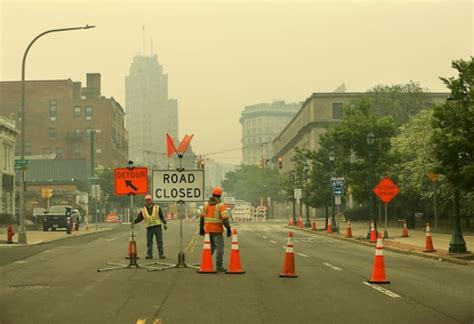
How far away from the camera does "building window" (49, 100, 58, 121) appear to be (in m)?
120

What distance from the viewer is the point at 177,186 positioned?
18.2 metres

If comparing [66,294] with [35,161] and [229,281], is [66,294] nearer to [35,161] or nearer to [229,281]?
[229,281]

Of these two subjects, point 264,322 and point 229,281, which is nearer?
point 264,322

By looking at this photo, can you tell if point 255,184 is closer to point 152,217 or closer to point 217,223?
point 152,217

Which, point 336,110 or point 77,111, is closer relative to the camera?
point 336,110

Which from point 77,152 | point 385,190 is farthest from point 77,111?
point 385,190

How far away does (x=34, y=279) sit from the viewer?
1598 cm

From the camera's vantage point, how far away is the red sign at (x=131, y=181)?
61.1 ft

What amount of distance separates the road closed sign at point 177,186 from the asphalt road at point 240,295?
1.80m

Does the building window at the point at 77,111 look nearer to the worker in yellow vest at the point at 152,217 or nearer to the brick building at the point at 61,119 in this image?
the brick building at the point at 61,119

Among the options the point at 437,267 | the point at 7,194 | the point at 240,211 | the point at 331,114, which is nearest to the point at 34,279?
the point at 437,267

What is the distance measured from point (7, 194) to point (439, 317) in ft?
189

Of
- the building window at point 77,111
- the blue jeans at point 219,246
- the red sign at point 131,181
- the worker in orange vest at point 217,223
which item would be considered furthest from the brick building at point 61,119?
the blue jeans at point 219,246

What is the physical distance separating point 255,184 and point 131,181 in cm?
10493
